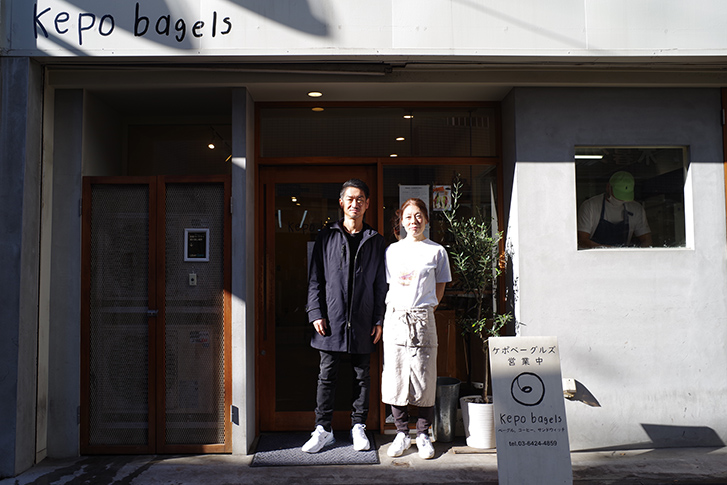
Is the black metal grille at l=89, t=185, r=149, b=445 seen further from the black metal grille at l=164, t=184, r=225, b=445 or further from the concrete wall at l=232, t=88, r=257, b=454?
the concrete wall at l=232, t=88, r=257, b=454

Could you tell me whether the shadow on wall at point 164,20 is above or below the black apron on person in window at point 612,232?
above

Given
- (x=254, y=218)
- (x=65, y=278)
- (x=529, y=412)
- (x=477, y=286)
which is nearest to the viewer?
(x=529, y=412)

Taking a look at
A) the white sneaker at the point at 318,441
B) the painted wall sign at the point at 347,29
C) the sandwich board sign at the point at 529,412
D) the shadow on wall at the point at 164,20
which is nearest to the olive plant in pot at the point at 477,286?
the sandwich board sign at the point at 529,412

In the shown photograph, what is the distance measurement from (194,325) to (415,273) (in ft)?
5.65

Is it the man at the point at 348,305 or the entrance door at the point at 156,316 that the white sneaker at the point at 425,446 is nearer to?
the man at the point at 348,305

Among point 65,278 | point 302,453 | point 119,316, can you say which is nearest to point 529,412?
point 302,453

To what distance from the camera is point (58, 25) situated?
374 cm

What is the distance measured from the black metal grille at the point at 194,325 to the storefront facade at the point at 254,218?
0.02m

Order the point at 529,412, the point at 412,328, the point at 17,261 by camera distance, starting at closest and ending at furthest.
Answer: the point at 529,412
the point at 17,261
the point at 412,328

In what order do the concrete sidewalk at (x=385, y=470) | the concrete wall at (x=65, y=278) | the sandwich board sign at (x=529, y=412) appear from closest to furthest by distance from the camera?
1. the sandwich board sign at (x=529, y=412)
2. the concrete sidewalk at (x=385, y=470)
3. the concrete wall at (x=65, y=278)

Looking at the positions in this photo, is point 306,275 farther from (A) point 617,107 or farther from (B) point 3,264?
(A) point 617,107

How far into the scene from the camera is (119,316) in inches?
165

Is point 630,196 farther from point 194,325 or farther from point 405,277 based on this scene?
point 194,325

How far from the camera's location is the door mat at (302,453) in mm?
3900
